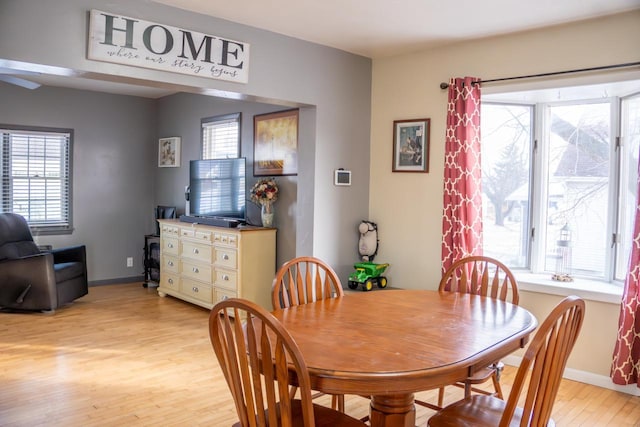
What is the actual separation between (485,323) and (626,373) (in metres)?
1.68

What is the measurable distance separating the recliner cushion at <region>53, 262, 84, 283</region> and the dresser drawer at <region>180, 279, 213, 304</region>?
3.63 feet

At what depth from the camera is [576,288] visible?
143 inches

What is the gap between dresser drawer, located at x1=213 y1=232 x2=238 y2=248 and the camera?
16.1 feet

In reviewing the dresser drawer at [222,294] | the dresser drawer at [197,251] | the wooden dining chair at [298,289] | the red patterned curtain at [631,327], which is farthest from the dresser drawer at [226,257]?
the red patterned curtain at [631,327]

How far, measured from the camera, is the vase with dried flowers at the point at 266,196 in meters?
5.04

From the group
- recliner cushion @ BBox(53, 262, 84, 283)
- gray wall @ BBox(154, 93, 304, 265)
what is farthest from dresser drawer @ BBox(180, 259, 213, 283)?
Result: recliner cushion @ BBox(53, 262, 84, 283)

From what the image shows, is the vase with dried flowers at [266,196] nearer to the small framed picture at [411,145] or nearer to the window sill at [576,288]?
the small framed picture at [411,145]

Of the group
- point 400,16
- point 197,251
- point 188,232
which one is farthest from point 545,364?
point 188,232

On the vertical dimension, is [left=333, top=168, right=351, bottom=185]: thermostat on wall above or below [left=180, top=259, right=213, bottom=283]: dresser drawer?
above

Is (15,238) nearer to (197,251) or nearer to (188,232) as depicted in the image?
(188,232)

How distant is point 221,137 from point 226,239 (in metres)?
1.50

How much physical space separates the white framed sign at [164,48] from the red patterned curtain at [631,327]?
2.80 metres

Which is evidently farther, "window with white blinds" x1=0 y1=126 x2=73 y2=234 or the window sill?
"window with white blinds" x1=0 y1=126 x2=73 y2=234

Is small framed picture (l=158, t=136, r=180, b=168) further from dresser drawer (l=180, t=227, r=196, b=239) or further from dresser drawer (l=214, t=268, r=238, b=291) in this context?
dresser drawer (l=214, t=268, r=238, b=291)
